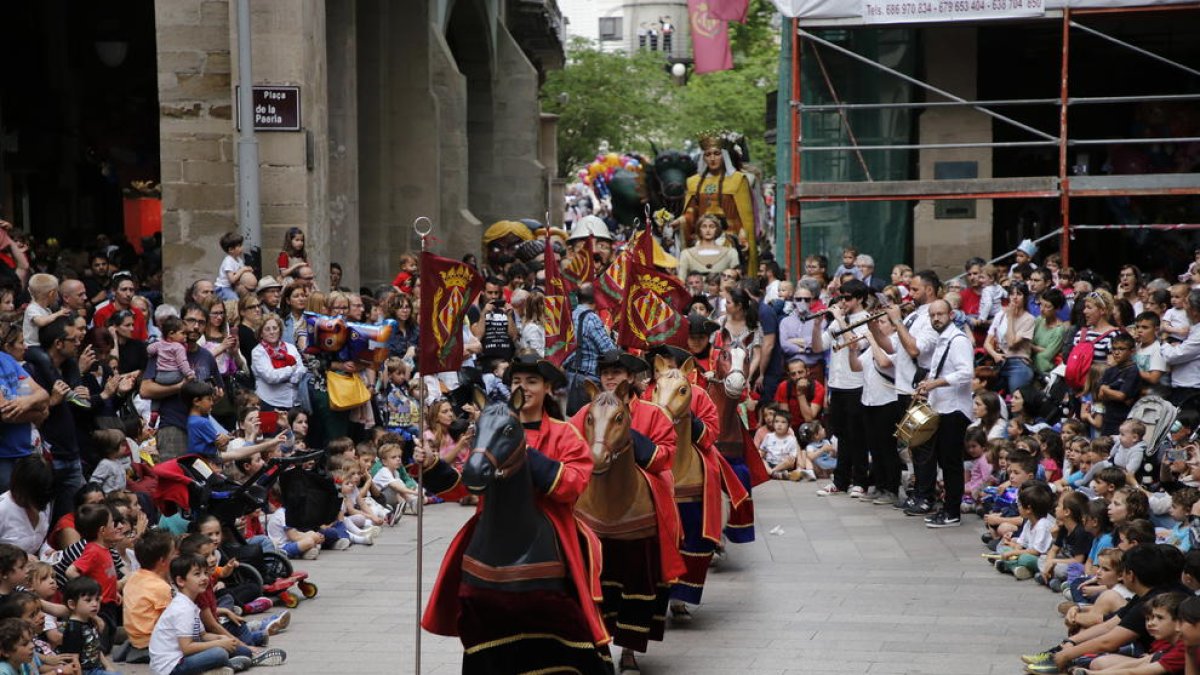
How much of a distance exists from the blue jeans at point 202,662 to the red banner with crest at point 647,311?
3.43m

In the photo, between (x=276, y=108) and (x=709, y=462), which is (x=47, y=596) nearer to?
(x=709, y=462)

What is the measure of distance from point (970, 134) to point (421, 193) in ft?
28.0

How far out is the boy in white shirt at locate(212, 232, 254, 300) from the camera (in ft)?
51.9

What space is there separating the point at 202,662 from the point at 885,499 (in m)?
8.09

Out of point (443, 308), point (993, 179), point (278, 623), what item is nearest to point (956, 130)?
point (993, 179)

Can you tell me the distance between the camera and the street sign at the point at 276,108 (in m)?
17.9

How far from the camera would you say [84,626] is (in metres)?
9.32

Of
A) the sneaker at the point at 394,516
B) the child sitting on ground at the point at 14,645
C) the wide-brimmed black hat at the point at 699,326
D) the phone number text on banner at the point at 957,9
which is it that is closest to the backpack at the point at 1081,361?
the wide-brimmed black hat at the point at 699,326

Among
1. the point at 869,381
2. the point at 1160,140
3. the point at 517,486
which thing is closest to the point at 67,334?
the point at 517,486

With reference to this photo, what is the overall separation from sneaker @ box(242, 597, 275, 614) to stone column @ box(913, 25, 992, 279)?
13272 mm

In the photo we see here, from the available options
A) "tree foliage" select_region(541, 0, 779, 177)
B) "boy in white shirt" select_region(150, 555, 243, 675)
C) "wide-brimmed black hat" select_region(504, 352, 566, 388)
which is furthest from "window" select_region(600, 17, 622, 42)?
"wide-brimmed black hat" select_region(504, 352, 566, 388)

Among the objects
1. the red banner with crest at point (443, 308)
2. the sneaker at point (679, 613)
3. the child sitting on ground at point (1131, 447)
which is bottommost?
the sneaker at point (679, 613)

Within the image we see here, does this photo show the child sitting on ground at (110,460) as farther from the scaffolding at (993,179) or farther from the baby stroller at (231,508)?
the scaffolding at (993,179)

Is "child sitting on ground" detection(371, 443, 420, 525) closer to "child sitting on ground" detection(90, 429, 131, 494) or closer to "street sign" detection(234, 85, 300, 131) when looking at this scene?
"child sitting on ground" detection(90, 429, 131, 494)
